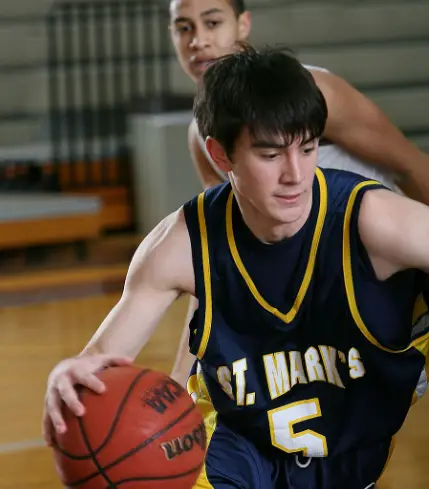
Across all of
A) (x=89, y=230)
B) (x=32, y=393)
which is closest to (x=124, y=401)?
(x=32, y=393)

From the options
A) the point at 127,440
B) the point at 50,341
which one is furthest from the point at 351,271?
the point at 50,341

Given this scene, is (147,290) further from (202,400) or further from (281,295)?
(202,400)

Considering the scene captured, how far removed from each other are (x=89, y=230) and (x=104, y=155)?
77cm

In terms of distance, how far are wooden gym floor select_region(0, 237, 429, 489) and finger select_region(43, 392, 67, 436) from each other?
2.70 feet

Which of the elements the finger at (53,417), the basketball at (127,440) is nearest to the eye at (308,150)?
the basketball at (127,440)

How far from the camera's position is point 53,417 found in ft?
6.11

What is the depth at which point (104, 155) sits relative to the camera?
20.3 feet

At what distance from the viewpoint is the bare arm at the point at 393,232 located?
1.90 m

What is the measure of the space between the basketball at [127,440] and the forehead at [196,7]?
1.19m

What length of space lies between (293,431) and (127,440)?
472mm

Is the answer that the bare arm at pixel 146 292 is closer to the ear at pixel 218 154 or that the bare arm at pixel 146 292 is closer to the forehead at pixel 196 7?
the ear at pixel 218 154

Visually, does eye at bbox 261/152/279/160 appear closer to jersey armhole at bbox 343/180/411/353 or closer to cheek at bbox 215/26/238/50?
jersey armhole at bbox 343/180/411/353

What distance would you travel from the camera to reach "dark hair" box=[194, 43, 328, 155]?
1.87 meters

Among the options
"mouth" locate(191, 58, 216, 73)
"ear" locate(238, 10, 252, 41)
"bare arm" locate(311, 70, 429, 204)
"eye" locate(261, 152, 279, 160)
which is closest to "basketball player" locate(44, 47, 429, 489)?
"eye" locate(261, 152, 279, 160)
